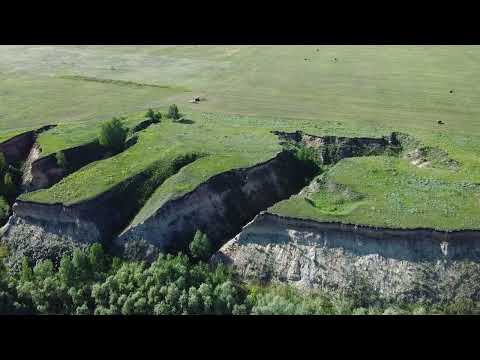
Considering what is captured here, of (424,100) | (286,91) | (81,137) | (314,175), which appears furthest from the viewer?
(286,91)

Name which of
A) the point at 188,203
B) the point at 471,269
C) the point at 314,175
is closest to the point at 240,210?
the point at 188,203

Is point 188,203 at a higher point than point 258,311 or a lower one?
higher

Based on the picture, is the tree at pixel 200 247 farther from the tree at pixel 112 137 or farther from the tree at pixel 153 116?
the tree at pixel 153 116

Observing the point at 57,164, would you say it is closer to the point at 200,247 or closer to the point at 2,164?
the point at 2,164

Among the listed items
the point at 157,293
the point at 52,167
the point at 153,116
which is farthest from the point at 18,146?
the point at 157,293

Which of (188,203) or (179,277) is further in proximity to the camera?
(188,203)

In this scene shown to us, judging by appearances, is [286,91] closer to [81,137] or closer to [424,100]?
[424,100]

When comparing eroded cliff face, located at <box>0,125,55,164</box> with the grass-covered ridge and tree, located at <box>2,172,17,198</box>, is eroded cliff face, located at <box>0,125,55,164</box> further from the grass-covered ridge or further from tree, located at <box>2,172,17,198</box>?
the grass-covered ridge
